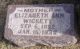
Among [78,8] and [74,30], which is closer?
[74,30]

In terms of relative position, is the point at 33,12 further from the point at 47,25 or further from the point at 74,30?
the point at 74,30

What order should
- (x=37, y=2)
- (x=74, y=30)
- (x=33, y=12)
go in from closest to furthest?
(x=74, y=30) → (x=33, y=12) → (x=37, y=2)

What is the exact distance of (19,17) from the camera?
7.04 feet

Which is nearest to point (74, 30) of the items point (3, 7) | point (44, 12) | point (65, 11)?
point (65, 11)

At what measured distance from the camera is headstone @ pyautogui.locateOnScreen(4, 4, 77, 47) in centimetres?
203

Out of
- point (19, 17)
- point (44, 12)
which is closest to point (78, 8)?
point (44, 12)

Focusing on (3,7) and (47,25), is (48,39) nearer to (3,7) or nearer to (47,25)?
(47,25)

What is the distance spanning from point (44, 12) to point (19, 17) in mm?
253

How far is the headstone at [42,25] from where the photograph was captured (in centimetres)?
203

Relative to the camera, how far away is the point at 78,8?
7.45ft

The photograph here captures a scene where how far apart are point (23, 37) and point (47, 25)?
26 cm

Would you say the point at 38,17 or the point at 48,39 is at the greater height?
the point at 38,17

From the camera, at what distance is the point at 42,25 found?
2.08 m

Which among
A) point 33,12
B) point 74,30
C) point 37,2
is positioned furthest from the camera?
point 37,2
